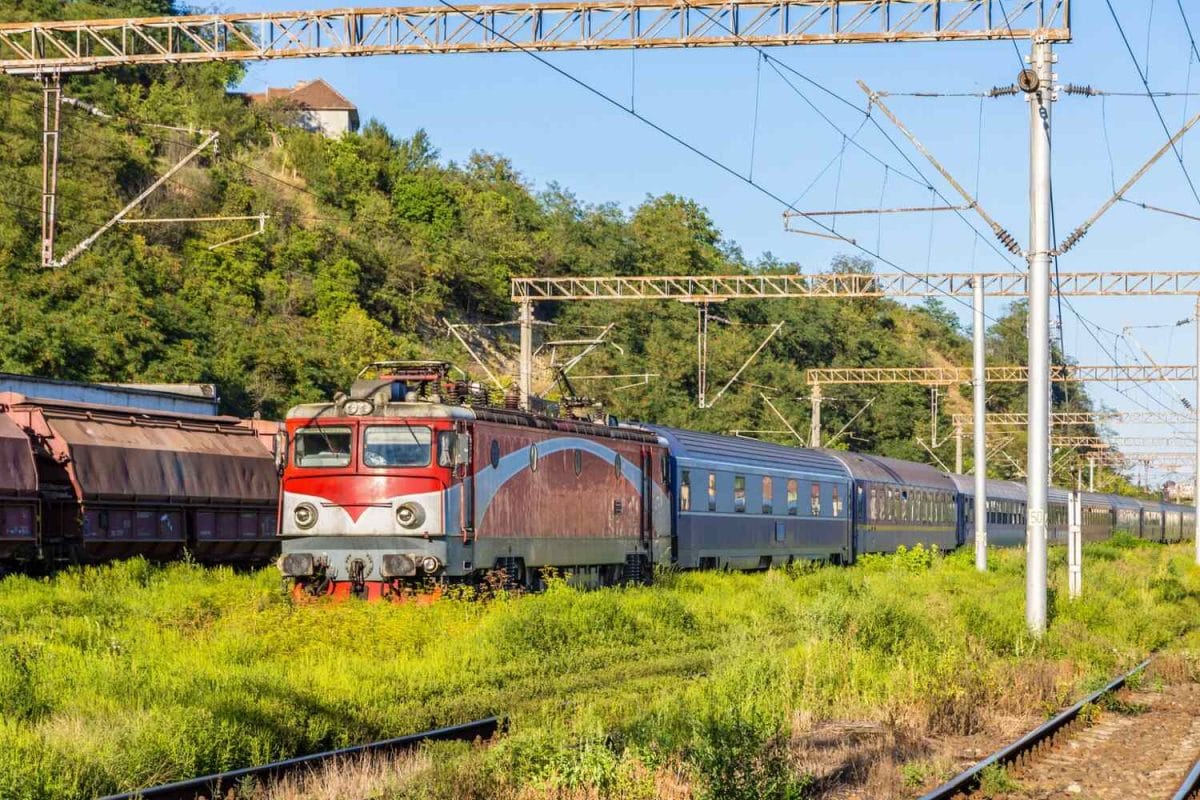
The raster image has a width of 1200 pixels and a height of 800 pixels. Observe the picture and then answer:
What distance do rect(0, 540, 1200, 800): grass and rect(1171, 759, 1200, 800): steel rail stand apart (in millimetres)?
2623

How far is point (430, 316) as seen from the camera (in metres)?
70.3

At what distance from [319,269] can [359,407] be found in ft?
142

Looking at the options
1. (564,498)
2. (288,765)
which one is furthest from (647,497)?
(288,765)

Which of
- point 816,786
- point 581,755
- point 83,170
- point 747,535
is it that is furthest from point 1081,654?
point 83,170

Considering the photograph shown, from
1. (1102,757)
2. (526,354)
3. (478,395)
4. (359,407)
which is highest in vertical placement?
(526,354)

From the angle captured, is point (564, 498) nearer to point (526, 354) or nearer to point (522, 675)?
point (522, 675)

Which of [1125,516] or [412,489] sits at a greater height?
[412,489]

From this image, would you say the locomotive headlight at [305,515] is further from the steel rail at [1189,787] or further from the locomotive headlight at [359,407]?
the steel rail at [1189,787]

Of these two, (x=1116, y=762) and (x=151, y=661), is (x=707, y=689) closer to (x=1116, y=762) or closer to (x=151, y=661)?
(x=1116, y=762)

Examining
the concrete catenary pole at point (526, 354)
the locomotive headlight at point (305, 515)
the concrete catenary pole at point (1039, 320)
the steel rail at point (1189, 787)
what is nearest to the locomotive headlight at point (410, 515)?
the locomotive headlight at point (305, 515)

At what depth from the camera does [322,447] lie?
2236 cm

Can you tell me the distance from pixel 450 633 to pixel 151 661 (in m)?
4.41

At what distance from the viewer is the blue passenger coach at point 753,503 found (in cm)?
3112

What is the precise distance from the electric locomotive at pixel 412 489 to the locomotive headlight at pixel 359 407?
0.01m
